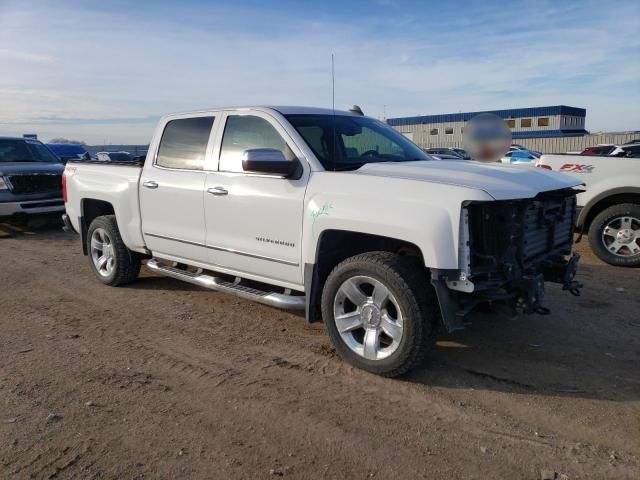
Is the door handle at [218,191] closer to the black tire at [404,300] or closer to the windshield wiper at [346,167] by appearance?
the windshield wiper at [346,167]

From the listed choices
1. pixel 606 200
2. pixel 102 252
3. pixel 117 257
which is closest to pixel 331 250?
pixel 117 257

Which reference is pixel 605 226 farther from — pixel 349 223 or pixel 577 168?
pixel 349 223

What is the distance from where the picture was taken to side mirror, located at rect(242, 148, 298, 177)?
4051 mm

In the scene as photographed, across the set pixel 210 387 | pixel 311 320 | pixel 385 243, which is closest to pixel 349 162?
pixel 385 243

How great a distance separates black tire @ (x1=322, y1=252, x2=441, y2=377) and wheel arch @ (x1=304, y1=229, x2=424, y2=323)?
22 centimetres

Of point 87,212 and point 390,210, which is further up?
point 390,210

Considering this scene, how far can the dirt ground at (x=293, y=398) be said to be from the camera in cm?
290

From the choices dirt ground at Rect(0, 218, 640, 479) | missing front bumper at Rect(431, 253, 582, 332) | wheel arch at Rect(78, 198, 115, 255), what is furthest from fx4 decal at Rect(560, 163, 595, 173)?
wheel arch at Rect(78, 198, 115, 255)

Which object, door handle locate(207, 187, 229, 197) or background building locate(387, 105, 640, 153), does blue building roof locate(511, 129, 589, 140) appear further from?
door handle locate(207, 187, 229, 197)

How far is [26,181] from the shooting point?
1012 centimetres

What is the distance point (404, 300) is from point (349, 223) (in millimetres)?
670

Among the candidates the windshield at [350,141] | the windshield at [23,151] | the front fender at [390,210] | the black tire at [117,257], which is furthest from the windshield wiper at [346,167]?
the windshield at [23,151]

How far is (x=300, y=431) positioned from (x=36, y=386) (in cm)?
194

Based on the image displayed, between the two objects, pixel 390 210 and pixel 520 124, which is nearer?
pixel 390 210
